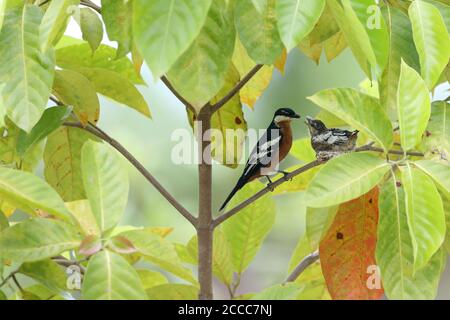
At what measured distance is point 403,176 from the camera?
62cm

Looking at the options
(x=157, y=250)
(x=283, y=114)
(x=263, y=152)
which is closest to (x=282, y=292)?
(x=157, y=250)

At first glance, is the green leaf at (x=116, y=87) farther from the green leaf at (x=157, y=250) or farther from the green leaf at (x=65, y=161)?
the green leaf at (x=157, y=250)

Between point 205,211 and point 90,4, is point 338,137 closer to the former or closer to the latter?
point 205,211

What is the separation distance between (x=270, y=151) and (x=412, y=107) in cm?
35

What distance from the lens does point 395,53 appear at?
747mm

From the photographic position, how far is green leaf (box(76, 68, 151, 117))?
2.91ft

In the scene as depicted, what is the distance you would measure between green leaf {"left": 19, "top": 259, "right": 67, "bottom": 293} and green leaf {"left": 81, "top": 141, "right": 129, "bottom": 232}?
0.53 ft

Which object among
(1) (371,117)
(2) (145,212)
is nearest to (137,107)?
(1) (371,117)

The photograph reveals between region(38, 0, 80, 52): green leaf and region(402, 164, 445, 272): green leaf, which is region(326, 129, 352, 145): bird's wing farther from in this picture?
region(38, 0, 80, 52): green leaf

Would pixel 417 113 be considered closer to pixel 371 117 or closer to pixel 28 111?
pixel 371 117

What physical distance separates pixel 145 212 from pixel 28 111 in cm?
127

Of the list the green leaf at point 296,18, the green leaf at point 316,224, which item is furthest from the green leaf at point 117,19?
the green leaf at point 316,224

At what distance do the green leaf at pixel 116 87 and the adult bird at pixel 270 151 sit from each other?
0.15 meters

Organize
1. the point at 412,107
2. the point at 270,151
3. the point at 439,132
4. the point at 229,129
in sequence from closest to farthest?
the point at 412,107 < the point at 439,132 < the point at 229,129 < the point at 270,151
